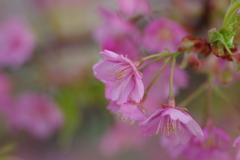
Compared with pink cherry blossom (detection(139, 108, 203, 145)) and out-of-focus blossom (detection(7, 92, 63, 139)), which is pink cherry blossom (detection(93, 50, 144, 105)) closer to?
pink cherry blossom (detection(139, 108, 203, 145))

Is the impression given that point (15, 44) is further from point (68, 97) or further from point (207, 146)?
point (207, 146)

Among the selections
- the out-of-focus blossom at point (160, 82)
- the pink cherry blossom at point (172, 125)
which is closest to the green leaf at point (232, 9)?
the pink cherry blossom at point (172, 125)

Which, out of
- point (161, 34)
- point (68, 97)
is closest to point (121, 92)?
point (161, 34)

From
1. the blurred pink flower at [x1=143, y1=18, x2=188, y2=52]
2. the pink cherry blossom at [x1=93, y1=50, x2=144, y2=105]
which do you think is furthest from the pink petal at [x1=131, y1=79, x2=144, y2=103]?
the blurred pink flower at [x1=143, y1=18, x2=188, y2=52]

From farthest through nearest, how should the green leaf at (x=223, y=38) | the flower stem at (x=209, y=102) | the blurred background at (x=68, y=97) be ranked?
the blurred background at (x=68, y=97) < the flower stem at (x=209, y=102) < the green leaf at (x=223, y=38)

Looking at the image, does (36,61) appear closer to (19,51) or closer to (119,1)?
(19,51)

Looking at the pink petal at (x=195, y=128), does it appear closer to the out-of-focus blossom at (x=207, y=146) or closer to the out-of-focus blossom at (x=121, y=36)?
the out-of-focus blossom at (x=207, y=146)

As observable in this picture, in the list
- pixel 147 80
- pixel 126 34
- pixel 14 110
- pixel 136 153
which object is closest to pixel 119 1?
pixel 126 34

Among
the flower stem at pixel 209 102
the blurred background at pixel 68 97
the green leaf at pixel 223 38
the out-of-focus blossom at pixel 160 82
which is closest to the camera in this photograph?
the green leaf at pixel 223 38
